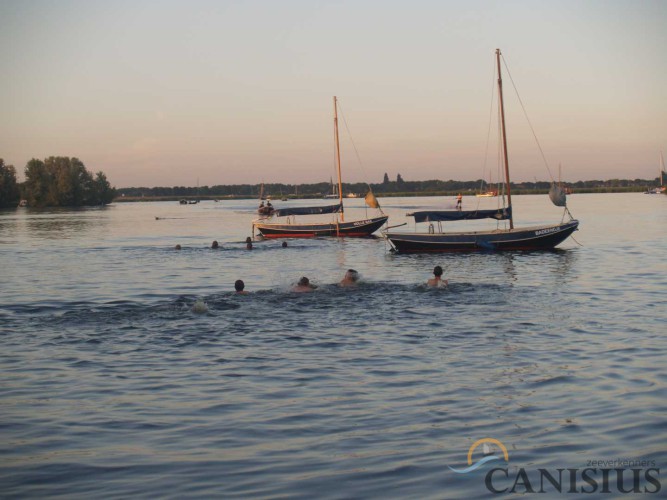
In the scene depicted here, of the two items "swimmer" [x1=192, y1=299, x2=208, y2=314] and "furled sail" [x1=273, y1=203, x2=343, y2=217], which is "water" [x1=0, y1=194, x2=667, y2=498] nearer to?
"swimmer" [x1=192, y1=299, x2=208, y2=314]

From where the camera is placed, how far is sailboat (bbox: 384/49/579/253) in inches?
1826

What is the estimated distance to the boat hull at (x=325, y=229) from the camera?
65.1 meters

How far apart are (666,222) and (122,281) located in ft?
215

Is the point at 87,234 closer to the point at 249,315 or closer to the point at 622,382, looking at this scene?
the point at 249,315

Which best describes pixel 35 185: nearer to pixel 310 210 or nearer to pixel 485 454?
pixel 310 210

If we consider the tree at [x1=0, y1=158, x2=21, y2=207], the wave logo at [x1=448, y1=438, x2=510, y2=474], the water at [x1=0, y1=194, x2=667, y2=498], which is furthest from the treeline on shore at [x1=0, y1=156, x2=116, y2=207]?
the wave logo at [x1=448, y1=438, x2=510, y2=474]

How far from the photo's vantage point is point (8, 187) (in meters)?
190

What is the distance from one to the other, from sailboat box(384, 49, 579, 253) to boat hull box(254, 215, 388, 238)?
16.6 m

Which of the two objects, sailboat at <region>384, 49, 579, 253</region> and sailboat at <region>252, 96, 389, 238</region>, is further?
sailboat at <region>252, 96, 389, 238</region>

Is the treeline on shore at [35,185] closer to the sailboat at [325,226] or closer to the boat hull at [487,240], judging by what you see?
the sailboat at [325,226]

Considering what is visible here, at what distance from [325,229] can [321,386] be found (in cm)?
5224

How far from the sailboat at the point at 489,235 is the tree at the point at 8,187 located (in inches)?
6499

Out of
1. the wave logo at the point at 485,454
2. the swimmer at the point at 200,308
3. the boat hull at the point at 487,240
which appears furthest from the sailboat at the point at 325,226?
the wave logo at the point at 485,454

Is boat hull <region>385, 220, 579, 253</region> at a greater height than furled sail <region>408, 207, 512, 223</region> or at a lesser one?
lesser
